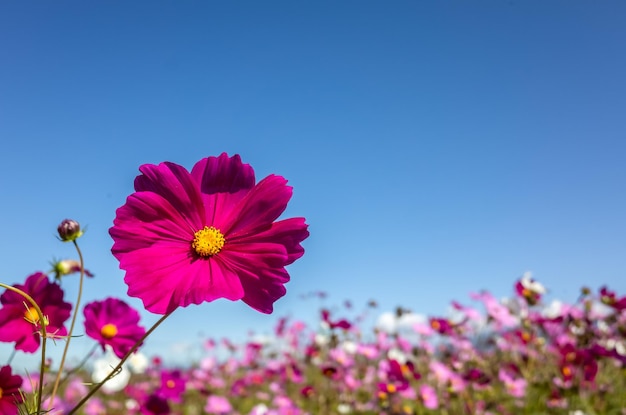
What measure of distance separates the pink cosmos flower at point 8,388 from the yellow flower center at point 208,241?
0.34m

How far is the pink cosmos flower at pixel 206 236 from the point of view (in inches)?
27.0

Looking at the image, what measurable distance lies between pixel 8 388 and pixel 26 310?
0.14 meters

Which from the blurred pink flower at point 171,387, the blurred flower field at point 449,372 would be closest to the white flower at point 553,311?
the blurred flower field at point 449,372

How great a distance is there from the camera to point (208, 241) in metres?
0.76

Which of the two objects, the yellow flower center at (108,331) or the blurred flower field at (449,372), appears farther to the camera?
the blurred flower field at (449,372)

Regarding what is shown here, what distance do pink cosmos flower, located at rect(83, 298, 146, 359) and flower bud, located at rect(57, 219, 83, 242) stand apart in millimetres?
302

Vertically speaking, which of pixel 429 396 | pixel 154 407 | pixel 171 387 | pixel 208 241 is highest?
pixel 429 396

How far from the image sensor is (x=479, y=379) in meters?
2.75

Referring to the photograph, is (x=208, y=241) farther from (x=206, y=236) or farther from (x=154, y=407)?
(x=154, y=407)

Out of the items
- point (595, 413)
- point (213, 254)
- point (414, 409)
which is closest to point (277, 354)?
point (414, 409)

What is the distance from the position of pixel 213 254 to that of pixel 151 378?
463cm

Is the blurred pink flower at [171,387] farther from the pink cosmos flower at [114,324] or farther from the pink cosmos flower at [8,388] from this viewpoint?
the pink cosmos flower at [8,388]

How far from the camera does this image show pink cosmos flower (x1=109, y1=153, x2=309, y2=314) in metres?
0.69

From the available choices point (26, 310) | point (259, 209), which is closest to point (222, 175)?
point (259, 209)
